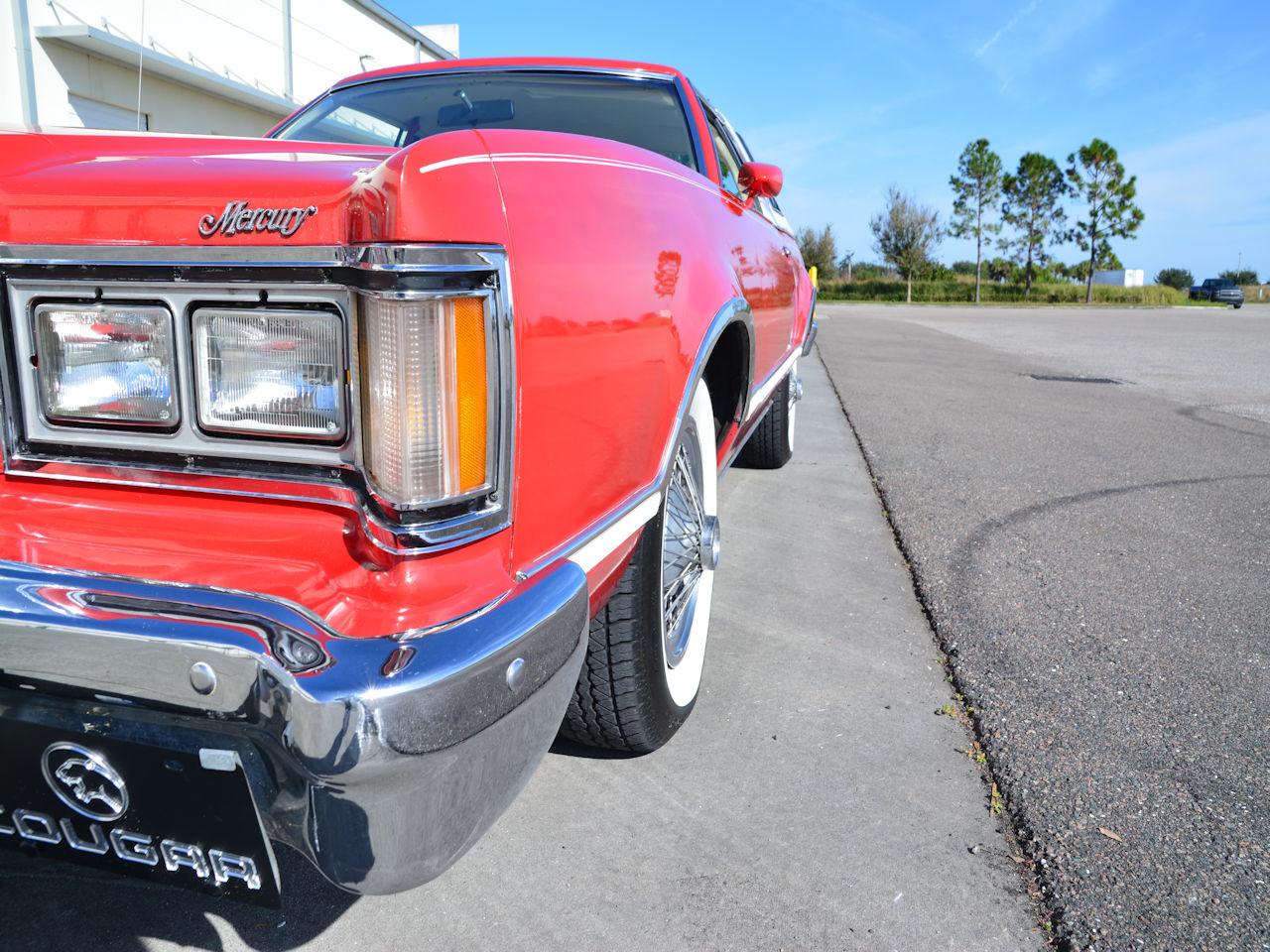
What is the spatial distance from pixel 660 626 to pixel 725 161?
6.52 ft

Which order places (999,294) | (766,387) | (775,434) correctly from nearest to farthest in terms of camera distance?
1. (766,387)
2. (775,434)
3. (999,294)

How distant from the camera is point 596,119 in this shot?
9.42 feet

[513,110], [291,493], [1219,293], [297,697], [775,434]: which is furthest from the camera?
[1219,293]

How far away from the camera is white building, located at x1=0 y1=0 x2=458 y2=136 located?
27.0ft

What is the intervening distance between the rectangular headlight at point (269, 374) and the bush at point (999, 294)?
5087 centimetres

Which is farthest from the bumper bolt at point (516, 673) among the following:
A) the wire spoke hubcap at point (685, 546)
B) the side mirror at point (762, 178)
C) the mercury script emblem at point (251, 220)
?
the side mirror at point (762, 178)

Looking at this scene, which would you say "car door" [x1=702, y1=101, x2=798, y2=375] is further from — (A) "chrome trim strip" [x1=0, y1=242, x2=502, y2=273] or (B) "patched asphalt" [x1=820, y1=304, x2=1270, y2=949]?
(A) "chrome trim strip" [x1=0, y1=242, x2=502, y2=273]

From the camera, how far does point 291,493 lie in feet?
4.16

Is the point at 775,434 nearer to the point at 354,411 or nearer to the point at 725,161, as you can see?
the point at 725,161

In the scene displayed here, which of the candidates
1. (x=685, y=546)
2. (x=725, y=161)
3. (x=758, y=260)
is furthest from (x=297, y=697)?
(x=725, y=161)

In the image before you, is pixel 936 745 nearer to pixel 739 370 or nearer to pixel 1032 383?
pixel 739 370

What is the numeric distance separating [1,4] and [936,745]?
383 inches

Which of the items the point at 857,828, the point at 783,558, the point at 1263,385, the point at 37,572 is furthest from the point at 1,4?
the point at 1263,385

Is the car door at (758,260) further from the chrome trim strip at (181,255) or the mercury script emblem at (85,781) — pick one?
the mercury script emblem at (85,781)
